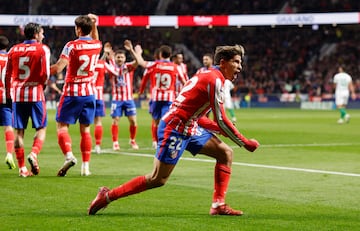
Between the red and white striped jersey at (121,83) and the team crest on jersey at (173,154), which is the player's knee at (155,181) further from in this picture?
the red and white striped jersey at (121,83)

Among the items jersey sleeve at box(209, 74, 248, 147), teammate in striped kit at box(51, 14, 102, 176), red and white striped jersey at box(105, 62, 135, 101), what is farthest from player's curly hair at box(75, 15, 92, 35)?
red and white striped jersey at box(105, 62, 135, 101)

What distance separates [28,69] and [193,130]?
4796mm

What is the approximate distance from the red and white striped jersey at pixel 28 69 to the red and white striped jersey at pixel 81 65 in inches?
14.6

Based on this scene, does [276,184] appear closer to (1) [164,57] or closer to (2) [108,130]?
(1) [164,57]

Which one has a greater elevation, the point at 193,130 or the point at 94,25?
the point at 94,25

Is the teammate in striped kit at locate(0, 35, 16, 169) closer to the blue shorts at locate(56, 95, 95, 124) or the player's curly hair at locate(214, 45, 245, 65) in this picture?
the blue shorts at locate(56, 95, 95, 124)

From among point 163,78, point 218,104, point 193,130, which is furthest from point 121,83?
point 218,104

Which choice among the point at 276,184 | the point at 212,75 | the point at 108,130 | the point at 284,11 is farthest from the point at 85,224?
the point at 284,11

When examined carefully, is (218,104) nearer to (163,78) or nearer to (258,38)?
(163,78)

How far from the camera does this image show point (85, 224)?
26.6 ft

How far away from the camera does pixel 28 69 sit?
1272 cm

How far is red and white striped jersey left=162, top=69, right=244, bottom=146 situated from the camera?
8430mm

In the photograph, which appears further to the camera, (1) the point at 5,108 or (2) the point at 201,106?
(1) the point at 5,108

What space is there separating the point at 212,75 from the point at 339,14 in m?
44.9
